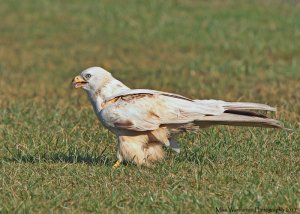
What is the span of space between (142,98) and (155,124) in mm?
308

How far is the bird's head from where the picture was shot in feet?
25.8

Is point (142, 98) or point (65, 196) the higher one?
point (142, 98)

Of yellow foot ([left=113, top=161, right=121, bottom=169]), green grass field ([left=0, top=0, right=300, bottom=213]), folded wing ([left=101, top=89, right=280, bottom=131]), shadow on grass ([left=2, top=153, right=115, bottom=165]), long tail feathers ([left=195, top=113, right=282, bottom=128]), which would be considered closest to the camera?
green grass field ([left=0, top=0, right=300, bottom=213])

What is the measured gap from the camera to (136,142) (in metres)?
7.54

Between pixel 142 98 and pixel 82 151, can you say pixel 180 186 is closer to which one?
pixel 142 98

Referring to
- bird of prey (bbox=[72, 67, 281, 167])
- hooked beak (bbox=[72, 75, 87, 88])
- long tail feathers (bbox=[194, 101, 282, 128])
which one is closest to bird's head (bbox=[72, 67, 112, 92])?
hooked beak (bbox=[72, 75, 87, 88])

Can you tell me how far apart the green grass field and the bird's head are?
0.74 m

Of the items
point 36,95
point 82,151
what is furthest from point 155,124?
point 36,95

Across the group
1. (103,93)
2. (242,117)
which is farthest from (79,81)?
(242,117)

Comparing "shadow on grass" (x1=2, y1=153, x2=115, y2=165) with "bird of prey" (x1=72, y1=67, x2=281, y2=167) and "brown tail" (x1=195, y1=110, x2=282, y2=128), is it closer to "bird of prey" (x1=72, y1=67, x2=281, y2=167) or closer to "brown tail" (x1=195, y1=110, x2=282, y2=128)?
"bird of prey" (x1=72, y1=67, x2=281, y2=167)

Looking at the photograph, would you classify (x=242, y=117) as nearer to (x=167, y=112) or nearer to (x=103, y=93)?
(x=167, y=112)

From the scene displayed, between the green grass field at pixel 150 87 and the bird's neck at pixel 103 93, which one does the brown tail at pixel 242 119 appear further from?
the bird's neck at pixel 103 93

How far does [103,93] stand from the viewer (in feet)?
25.6

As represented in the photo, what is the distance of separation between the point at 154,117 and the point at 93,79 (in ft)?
2.70
